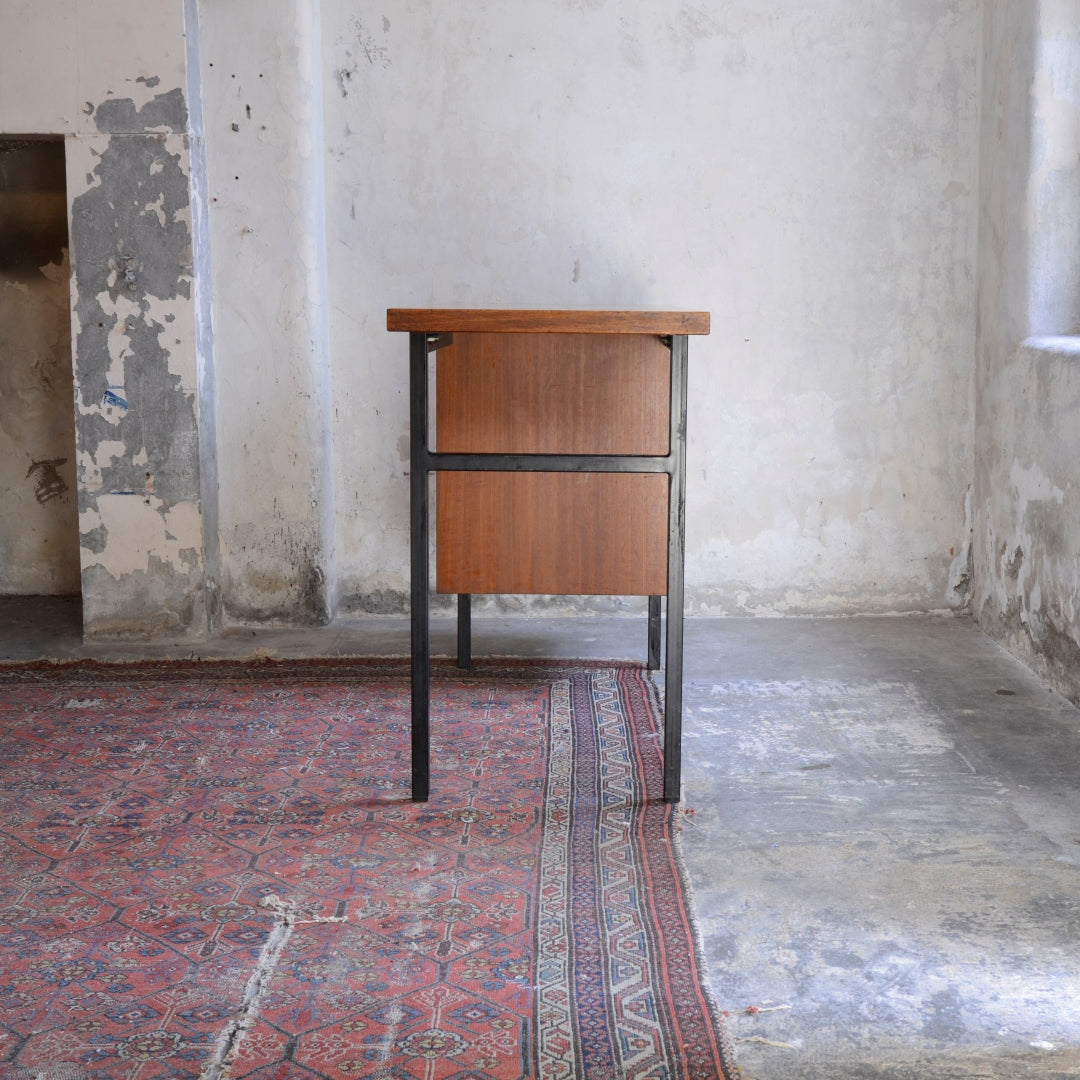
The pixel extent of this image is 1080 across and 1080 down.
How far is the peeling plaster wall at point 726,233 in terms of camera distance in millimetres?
4891

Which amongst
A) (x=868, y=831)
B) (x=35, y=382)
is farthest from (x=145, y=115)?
(x=868, y=831)

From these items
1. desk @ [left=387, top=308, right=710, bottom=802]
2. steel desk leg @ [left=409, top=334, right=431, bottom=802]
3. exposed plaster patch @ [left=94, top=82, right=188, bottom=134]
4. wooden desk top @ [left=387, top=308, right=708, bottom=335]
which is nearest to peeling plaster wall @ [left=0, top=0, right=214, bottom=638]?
exposed plaster patch @ [left=94, top=82, right=188, bottom=134]

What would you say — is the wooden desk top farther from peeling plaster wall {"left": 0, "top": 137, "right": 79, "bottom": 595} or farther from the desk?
peeling plaster wall {"left": 0, "top": 137, "right": 79, "bottom": 595}

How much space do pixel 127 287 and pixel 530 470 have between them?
2.38 metres

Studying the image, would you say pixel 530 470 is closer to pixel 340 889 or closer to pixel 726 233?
pixel 340 889

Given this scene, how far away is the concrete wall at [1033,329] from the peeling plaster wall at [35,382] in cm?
391

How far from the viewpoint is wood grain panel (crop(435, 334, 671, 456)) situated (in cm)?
319

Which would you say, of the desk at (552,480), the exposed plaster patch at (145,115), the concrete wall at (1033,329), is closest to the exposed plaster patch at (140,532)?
the exposed plaster patch at (145,115)

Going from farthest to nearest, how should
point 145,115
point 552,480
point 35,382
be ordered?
point 35,382, point 145,115, point 552,480

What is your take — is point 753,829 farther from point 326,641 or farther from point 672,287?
point 672,287

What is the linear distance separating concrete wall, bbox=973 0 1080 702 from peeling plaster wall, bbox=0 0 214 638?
3.06 m

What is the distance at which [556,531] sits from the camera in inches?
126

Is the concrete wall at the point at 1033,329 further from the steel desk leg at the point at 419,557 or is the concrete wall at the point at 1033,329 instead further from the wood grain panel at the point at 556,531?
the steel desk leg at the point at 419,557

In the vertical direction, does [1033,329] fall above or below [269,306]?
below
